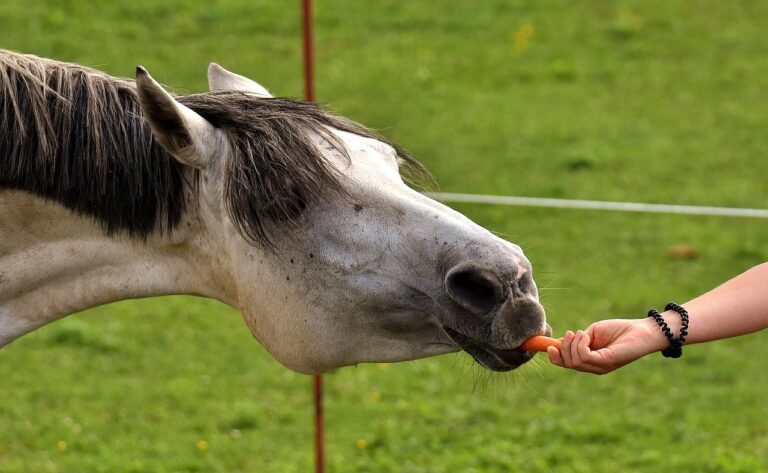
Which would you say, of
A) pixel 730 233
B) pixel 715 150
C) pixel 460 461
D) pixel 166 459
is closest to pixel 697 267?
pixel 730 233

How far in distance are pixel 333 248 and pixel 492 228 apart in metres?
4.33

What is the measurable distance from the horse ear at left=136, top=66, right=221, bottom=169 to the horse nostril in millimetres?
682

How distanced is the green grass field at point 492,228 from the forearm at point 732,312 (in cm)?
56

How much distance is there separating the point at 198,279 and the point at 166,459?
2.74 metres

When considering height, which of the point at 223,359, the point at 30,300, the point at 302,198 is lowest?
the point at 223,359

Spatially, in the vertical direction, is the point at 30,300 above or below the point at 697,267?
above

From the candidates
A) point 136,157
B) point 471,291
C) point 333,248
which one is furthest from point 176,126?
point 471,291

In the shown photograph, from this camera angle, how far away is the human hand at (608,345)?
2.46m

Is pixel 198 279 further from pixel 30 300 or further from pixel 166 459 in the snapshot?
pixel 166 459

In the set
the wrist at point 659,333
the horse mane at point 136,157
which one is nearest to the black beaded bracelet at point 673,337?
the wrist at point 659,333

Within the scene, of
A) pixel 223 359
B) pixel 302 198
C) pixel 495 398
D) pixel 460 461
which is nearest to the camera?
pixel 302 198

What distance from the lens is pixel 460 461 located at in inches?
208

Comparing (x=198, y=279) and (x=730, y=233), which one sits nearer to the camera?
(x=198, y=279)

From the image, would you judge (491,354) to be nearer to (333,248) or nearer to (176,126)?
(333,248)
